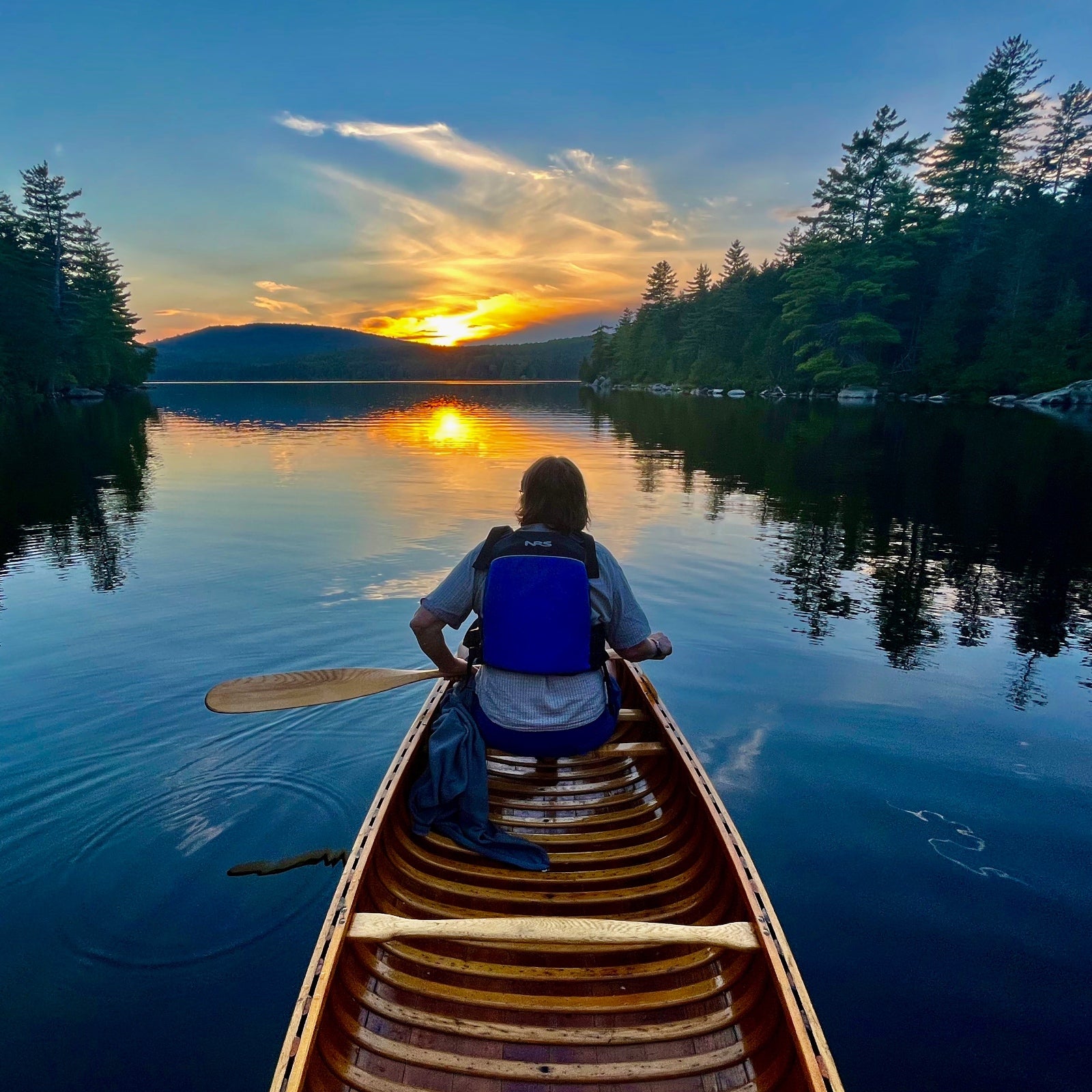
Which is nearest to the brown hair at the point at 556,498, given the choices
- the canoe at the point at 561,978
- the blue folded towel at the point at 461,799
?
the blue folded towel at the point at 461,799

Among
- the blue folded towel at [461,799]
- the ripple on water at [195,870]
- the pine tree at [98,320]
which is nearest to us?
the blue folded towel at [461,799]

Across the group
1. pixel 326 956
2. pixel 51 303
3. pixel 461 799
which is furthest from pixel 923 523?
pixel 51 303

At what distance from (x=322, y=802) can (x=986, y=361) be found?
2670 inches

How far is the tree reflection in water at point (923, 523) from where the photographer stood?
10.5 metres

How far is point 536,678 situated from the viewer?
173 inches

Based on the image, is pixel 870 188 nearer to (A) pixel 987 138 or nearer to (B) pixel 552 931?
(A) pixel 987 138

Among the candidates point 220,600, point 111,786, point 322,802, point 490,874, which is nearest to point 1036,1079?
point 490,874

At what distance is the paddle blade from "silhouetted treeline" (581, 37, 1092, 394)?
→ 62808 mm

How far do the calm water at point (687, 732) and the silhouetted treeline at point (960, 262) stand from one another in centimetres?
4833

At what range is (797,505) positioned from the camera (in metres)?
19.1

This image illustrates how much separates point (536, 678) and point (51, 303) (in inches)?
3347

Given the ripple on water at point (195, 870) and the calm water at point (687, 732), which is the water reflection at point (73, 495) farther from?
the ripple on water at point (195, 870)

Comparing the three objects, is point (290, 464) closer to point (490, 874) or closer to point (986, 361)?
point (490, 874)

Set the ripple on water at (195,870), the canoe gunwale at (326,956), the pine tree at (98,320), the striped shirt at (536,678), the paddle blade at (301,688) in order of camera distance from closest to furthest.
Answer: the canoe gunwale at (326,956), the striped shirt at (536,678), the ripple on water at (195,870), the paddle blade at (301,688), the pine tree at (98,320)
